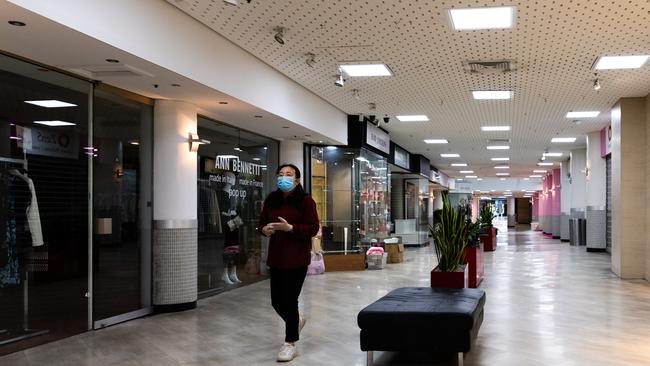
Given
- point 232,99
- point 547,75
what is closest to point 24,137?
point 232,99

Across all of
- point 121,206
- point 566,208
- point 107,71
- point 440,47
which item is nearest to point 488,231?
point 566,208

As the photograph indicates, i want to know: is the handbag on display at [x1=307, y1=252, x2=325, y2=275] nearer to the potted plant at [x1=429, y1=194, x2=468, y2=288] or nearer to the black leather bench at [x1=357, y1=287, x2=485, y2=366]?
the potted plant at [x1=429, y1=194, x2=468, y2=288]

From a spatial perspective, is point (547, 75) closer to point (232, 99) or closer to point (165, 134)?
point (232, 99)

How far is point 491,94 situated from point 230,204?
15.6ft

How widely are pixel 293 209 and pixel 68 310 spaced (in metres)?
3.33

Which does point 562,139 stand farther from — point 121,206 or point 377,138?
point 121,206

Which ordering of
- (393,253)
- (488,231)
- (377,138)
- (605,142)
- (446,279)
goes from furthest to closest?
(488,231) → (605,142) → (393,253) → (377,138) → (446,279)

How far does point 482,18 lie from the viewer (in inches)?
224

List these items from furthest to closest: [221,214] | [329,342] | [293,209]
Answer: [221,214] → [329,342] → [293,209]

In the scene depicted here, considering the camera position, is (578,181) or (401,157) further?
(578,181)

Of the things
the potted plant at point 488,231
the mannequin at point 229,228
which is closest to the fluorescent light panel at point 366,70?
the mannequin at point 229,228

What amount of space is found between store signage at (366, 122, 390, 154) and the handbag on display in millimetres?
2864

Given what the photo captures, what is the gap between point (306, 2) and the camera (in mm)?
5277

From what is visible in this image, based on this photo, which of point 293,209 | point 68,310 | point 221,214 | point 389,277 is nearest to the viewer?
point 293,209
